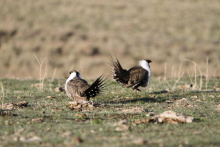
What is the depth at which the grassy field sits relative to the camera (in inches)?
190

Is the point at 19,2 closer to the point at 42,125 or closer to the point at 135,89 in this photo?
the point at 135,89

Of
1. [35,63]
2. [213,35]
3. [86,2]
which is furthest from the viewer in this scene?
[86,2]

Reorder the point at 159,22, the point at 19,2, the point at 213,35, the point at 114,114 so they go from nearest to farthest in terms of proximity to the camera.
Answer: the point at 114,114 → the point at 213,35 → the point at 159,22 → the point at 19,2

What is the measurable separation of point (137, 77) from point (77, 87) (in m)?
2.33

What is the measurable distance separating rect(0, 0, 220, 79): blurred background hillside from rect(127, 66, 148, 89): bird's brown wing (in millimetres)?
9880

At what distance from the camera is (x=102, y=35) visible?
29.8 meters

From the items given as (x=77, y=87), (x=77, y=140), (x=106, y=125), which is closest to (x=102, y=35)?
(x=77, y=87)

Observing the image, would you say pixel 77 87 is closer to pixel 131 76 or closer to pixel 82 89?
pixel 82 89

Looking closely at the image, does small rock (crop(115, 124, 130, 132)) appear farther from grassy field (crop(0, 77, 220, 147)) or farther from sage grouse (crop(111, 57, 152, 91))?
sage grouse (crop(111, 57, 152, 91))

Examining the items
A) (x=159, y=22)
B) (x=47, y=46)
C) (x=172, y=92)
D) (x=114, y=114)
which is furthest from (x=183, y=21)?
(x=114, y=114)

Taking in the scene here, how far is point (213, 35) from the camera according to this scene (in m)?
32.9

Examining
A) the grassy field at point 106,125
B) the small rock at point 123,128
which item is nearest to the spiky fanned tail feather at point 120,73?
the grassy field at point 106,125

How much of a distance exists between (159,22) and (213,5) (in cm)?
1265

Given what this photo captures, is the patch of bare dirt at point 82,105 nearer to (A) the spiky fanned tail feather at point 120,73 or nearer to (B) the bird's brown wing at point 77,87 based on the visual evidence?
(B) the bird's brown wing at point 77,87
